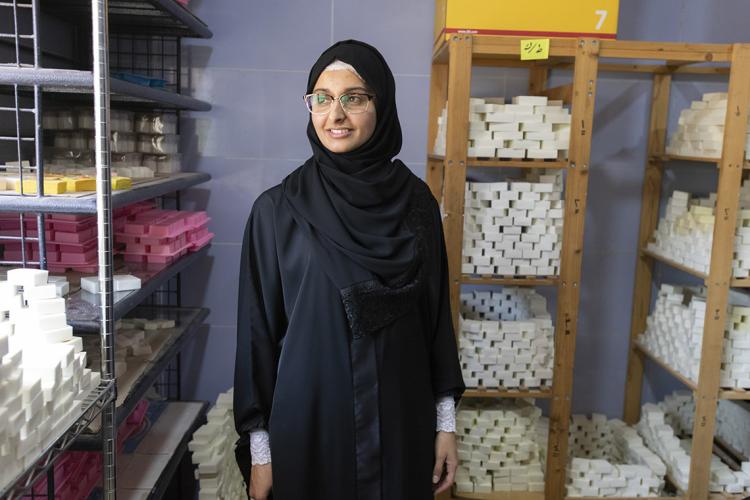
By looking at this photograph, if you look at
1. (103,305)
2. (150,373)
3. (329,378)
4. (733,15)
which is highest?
(733,15)

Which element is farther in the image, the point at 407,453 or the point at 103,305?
the point at 407,453

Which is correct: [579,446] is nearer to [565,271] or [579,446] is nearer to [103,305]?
[565,271]

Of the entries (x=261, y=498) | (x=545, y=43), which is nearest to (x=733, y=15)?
(x=545, y=43)

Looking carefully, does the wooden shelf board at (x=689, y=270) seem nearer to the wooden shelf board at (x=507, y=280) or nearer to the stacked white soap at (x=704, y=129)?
the stacked white soap at (x=704, y=129)

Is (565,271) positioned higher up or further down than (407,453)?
higher up

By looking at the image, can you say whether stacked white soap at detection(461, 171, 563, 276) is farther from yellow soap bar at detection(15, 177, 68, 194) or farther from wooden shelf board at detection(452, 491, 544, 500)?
yellow soap bar at detection(15, 177, 68, 194)

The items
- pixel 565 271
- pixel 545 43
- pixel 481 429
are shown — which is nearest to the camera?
pixel 545 43

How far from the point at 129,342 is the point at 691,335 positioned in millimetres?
2487

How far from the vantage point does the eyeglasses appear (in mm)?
1855

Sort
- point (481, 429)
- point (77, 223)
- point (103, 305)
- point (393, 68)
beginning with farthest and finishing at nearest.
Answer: point (393, 68), point (481, 429), point (77, 223), point (103, 305)

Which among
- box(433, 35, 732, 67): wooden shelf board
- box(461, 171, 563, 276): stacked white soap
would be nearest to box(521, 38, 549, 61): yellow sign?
box(433, 35, 732, 67): wooden shelf board

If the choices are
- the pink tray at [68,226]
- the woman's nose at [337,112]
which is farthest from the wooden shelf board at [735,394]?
the pink tray at [68,226]

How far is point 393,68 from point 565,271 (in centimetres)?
136

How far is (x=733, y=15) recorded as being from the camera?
3.56m
